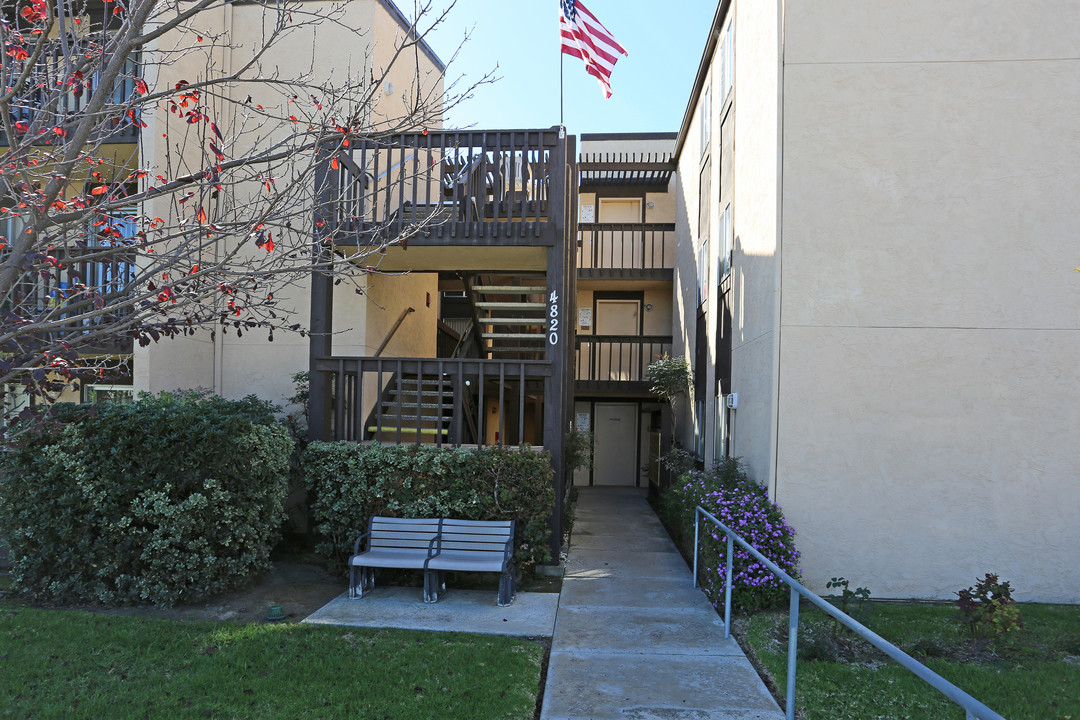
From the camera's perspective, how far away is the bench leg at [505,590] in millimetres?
7141

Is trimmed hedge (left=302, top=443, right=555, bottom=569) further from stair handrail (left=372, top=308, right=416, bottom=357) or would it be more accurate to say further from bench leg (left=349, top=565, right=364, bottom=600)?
stair handrail (left=372, top=308, right=416, bottom=357)

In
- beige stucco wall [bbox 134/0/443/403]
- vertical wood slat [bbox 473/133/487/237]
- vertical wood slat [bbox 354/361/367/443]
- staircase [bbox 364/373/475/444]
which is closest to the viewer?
vertical wood slat [bbox 354/361/367/443]

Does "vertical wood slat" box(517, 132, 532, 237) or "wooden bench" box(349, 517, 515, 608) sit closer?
"wooden bench" box(349, 517, 515, 608)

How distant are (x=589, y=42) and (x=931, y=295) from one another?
5504 millimetres

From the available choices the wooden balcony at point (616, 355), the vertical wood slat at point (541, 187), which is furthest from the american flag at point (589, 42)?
the wooden balcony at point (616, 355)

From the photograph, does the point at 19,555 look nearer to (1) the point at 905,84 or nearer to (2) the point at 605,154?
(1) the point at 905,84

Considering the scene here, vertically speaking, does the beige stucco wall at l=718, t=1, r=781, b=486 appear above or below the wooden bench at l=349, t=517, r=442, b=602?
above

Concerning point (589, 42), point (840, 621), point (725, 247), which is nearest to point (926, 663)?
point (840, 621)

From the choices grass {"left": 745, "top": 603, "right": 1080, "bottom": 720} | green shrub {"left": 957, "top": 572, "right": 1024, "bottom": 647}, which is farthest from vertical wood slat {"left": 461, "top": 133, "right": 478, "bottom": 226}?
green shrub {"left": 957, "top": 572, "right": 1024, "bottom": 647}

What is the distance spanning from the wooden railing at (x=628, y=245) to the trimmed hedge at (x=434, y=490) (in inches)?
394

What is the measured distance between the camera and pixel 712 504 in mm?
7379

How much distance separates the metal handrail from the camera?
2515mm

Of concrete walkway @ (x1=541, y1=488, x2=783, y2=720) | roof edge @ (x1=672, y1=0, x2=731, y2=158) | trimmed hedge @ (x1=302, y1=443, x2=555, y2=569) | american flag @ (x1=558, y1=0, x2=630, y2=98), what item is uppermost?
roof edge @ (x1=672, y1=0, x2=731, y2=158)

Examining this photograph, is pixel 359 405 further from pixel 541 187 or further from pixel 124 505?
pixel 541 187
